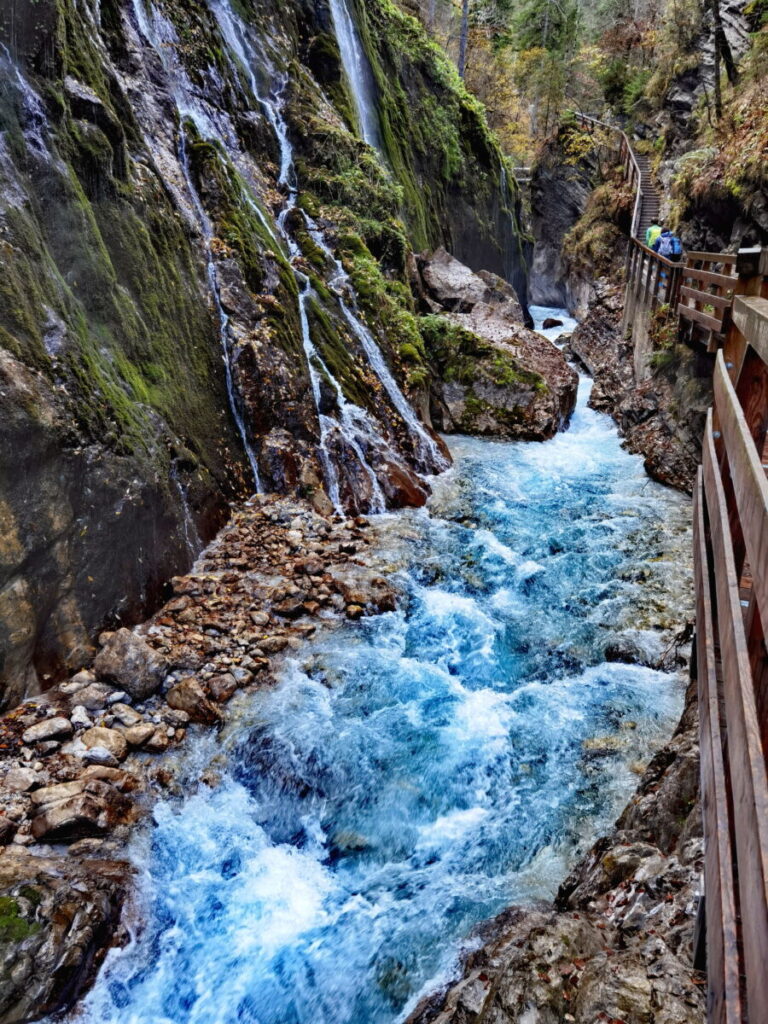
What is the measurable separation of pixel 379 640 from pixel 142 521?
3141 millimetres

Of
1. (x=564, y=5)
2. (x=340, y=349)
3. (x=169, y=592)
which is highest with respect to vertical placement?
(x=564, y=5)

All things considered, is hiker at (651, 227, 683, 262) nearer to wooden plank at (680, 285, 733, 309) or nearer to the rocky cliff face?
wooden plank at (680, 285, 733, 309)

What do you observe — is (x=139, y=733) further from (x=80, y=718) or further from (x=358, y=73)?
(x=358, y=73)

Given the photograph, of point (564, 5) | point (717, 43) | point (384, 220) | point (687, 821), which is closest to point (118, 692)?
point (687, 821)

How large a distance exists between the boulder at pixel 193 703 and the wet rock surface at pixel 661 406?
9688mm

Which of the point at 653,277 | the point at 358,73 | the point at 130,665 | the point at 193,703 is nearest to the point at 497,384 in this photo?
the point at 653,277

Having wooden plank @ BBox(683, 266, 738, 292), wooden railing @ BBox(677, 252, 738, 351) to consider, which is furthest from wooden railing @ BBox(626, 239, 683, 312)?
wooden plank @ BBox(683, 266, 738, 292)

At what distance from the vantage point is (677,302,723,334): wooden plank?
9.80 m

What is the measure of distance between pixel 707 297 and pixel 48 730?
35.1 feet

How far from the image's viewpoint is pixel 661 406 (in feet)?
43.6

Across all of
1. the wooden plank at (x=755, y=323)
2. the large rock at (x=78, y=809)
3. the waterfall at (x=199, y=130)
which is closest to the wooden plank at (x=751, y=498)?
the wooden plank at (x=755, y=323)

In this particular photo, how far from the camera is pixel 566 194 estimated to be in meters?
31.2

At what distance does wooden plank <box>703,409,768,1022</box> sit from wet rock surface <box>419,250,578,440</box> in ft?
41.4

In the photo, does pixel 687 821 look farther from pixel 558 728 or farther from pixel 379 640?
pixel 379 640
